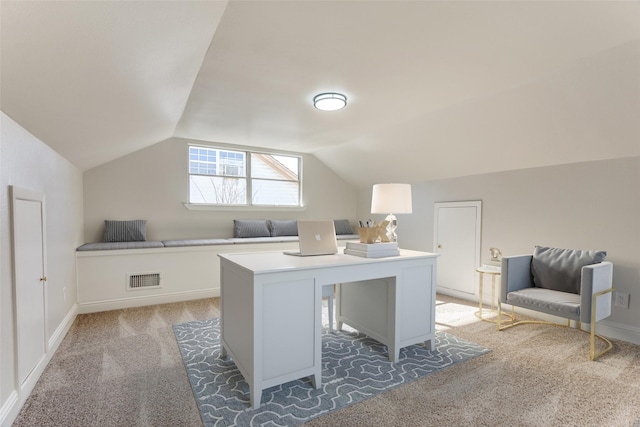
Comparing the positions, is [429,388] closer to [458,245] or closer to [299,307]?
[299,307]

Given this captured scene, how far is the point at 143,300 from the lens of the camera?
387cm

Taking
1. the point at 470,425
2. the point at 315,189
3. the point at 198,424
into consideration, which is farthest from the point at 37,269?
the point at 315,189

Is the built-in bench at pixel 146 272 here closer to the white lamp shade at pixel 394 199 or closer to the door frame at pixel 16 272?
the door frame at pixel 16 272

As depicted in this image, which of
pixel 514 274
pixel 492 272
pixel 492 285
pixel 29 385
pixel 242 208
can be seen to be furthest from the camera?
pixel 242 208

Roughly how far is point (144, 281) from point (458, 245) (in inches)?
163

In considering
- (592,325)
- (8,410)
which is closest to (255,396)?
(8,410)

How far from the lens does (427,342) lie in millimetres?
2652

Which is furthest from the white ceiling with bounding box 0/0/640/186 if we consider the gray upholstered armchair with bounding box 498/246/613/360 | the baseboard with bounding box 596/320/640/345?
the baseboard with bounding box 596/320/640/345

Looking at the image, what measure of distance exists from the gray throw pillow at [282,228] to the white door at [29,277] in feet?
10.6

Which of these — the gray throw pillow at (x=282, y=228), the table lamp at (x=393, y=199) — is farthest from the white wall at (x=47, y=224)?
the gray throw pillow at (x=282, y=228)

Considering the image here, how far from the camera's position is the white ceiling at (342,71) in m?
1.43

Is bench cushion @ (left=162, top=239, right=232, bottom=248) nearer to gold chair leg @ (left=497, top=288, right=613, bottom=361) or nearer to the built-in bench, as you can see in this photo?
the built-in bench

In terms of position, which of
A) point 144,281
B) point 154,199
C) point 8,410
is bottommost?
point 8,410

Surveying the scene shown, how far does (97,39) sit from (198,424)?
1.96m
